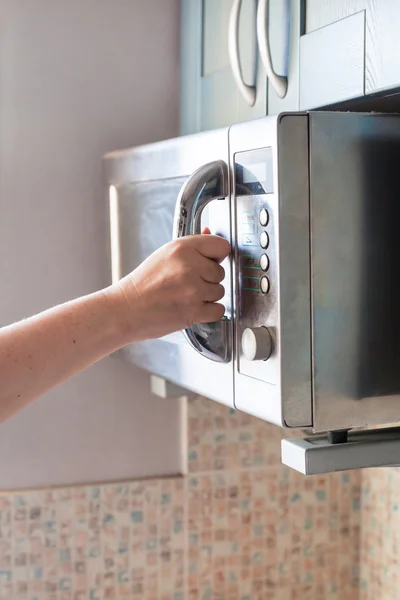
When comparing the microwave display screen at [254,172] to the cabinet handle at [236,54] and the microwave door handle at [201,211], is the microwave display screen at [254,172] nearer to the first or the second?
the microwave door handle at [201,211]

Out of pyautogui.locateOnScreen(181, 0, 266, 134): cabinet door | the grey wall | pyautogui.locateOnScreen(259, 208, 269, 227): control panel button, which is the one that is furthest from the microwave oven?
the grey wall

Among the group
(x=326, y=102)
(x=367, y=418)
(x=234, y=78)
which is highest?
(x=234, y=78)

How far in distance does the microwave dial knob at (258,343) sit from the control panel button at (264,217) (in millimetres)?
96

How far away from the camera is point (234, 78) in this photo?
111 cm

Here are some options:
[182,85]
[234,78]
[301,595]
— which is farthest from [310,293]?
[301,595]

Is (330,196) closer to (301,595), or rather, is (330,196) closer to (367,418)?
(367,418)

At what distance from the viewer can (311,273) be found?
2.49 feet

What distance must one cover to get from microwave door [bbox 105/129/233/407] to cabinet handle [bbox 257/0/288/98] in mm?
102

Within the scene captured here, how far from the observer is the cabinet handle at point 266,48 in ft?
3.02

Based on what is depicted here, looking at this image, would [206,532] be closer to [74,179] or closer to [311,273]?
[74,179]

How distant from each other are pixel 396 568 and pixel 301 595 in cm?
19

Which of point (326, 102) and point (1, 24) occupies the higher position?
point (1, 24)

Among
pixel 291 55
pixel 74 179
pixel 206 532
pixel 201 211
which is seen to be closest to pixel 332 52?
pixel 291 55

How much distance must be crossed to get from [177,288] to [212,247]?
5cm
